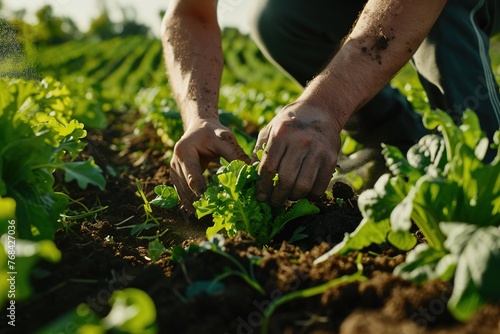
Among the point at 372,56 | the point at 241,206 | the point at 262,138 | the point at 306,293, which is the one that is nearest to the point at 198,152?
the point at 262,138

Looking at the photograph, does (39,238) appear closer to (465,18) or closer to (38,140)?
(38,140)

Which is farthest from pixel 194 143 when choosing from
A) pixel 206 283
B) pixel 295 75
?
pixel 295 75

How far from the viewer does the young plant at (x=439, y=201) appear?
1542 mm

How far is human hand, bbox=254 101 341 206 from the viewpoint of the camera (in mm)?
2268

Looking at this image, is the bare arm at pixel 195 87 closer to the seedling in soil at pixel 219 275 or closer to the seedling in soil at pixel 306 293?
the seedling in soil at pixel 219 275

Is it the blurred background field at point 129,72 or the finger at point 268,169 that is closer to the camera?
the finger at point 268,169

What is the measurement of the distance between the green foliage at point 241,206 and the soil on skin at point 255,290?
0.43 feet

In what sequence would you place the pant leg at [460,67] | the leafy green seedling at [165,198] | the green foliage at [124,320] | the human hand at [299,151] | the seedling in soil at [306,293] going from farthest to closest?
1. the pant leg at [460,67]
2. the leafy green seedling at [165,198]
3. the human hand at [299,151]
4. the seedling in soil at [306,293]
5. the green foliage at [124,320]

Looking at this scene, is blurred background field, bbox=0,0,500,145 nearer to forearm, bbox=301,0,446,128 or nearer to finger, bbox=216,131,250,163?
forearm, bbox=301,0,446,128

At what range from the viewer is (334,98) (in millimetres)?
2361

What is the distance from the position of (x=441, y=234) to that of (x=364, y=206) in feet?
0.82

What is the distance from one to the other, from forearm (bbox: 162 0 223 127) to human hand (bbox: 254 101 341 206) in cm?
78

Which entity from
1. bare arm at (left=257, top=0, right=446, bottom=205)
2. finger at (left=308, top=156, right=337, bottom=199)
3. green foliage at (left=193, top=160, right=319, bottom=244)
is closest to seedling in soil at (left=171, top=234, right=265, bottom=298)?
green foliage at (left=193, top=160, right=319, bottom=244)

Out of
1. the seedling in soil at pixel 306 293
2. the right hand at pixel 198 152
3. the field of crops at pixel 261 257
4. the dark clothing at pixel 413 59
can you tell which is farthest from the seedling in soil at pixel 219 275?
the dark clothing at pixel 413 59
